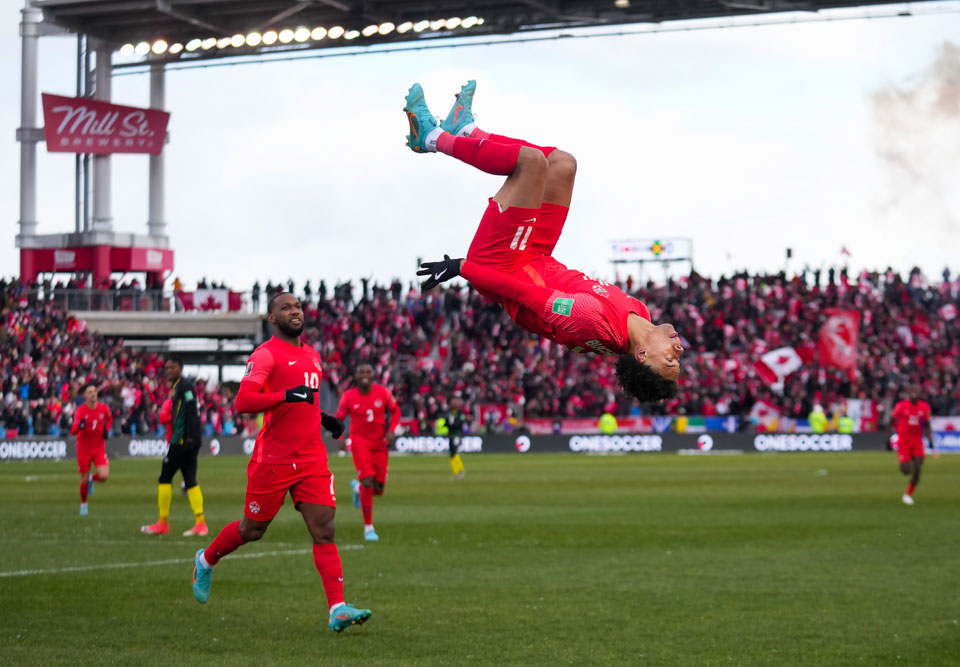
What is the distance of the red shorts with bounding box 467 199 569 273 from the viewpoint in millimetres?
8844

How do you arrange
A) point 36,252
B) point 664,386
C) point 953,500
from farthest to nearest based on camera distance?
point 36,252, point 953,500, point 664,386

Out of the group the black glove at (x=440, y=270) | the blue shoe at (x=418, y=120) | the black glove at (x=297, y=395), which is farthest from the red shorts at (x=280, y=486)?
the blue shoe at (x=418, y=120)

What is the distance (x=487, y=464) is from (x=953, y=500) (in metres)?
20.4

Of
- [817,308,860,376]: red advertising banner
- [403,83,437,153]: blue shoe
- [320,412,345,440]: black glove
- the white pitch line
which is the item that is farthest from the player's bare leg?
[817,308,860,376]: red advertising banner

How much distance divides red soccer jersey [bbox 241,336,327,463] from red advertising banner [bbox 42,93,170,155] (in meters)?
53.1

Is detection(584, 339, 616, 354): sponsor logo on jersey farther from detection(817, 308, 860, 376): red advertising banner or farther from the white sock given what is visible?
detection(817, 308, 860, 376): red advertising banner

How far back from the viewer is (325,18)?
53.7 m

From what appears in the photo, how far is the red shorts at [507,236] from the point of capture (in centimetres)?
884

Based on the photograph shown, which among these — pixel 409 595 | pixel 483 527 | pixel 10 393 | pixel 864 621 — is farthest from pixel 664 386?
pixel 10 393

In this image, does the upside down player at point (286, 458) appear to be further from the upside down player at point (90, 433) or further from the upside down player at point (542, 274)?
the upside down player at point (90, 433)

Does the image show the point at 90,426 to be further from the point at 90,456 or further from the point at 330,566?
the point at 330,566

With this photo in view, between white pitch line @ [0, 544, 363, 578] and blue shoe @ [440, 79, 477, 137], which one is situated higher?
blue shoe @ [440, 79, 477, 137]

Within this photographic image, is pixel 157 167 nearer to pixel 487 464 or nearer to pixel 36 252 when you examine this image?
pixel 36 252

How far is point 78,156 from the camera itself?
2469 inches
